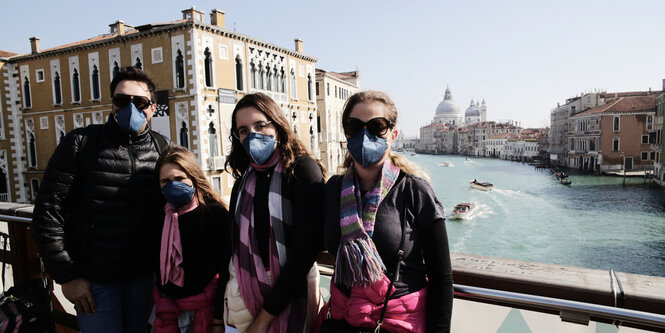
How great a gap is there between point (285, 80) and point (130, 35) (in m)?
7.04

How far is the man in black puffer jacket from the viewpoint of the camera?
5.70 ft

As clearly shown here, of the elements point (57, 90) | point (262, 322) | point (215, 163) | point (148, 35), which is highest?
point (148, 35)

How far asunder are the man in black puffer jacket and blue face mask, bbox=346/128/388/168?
1.00m

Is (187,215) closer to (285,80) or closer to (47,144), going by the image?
(285,80)

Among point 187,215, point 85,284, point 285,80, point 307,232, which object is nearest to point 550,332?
point 307,232

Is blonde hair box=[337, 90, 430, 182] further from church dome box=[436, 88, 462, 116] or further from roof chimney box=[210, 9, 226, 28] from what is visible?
church dome box=[436, 88, 462, 116]

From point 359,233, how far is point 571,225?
88.0 feet

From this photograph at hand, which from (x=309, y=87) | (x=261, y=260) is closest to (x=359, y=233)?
(x=261, y=260)

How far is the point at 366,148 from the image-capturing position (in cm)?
142

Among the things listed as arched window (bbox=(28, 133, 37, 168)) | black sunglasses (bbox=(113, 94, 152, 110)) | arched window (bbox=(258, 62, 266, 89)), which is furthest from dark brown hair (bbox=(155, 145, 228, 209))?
arched window (bbox=(28, 133, 37, 168))

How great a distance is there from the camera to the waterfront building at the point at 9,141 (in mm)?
19969

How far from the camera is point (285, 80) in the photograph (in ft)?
68.0

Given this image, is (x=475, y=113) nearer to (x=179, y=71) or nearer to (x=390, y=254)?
(x=179, y=71)

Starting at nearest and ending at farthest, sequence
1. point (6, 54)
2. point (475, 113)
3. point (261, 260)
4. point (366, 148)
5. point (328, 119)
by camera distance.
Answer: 1. point (366, 148)
2. point (261, 260)
3. point (6, 54)
4. point (328, 119)
5. point (475, 113)
